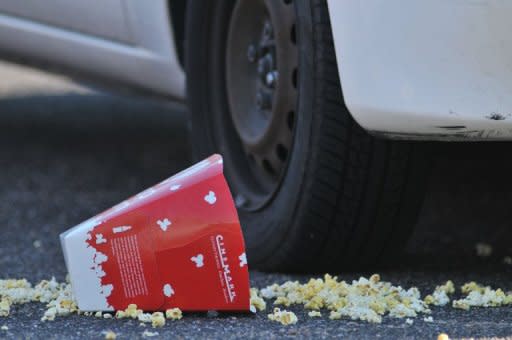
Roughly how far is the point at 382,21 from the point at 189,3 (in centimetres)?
96

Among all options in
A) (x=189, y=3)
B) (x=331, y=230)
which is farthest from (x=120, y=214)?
(x=189, y=3)

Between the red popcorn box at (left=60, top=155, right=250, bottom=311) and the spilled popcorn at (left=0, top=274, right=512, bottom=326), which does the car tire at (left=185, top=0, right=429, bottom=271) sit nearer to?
the spilled popcorn at (left=0, top=274, right=512, bottom=326)

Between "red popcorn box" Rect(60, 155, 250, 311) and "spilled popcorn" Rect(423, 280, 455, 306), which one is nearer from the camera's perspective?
"red popcorn box" Rect(60, 155, 250, 311)

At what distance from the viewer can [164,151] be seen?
5.01m

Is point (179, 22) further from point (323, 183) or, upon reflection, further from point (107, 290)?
point (107, 290)

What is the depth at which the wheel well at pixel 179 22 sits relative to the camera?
3.35 meters

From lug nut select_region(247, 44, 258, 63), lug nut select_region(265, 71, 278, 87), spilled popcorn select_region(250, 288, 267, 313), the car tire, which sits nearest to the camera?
spilled popcorn select_region(250, 288, 267, 313)

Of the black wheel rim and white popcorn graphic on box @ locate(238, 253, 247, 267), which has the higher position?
the black wheel rim

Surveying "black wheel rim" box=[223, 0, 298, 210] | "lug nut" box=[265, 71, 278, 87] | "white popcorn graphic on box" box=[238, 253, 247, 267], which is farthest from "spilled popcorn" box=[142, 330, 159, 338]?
"lug nut" box=[265, 71, 278, 87]

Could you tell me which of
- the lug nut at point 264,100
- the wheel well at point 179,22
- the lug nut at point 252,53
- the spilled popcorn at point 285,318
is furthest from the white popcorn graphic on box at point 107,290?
the wheel well at point 179,22

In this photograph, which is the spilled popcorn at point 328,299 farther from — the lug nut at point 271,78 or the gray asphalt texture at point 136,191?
the lug nut at point 271,78

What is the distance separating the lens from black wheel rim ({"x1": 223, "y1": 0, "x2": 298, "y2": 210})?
2740 mm

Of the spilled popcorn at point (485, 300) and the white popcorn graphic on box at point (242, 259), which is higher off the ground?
the white popcorn graphic on box at point (242, 259)

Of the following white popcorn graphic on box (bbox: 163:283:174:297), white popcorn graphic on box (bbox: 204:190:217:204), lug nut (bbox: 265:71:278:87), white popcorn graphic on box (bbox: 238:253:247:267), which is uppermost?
lug nut (bbox: 265:71:278:87)
